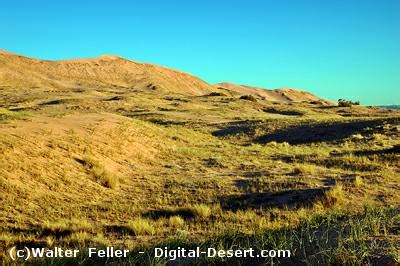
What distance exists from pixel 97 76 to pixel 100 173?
91099mm

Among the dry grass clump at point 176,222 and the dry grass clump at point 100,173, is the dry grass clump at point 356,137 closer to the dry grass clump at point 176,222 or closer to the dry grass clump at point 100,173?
the dry grass clump at point 100,173

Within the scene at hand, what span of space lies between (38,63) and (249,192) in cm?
9663

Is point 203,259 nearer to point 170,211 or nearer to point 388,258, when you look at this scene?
point 388,258

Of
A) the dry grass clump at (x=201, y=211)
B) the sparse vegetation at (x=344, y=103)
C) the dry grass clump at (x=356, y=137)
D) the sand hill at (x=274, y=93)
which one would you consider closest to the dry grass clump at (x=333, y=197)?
the dry grass clump at (x=201, y=211)

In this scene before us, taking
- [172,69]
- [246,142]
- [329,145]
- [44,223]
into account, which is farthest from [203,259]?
[172,69]

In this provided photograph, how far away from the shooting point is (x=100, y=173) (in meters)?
17.1

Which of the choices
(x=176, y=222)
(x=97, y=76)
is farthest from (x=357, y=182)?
(x=97, y=76)

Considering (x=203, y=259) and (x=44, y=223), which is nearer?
(x=203, y=259)

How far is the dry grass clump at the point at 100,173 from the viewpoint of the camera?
54.3ft

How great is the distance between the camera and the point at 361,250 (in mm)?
6266

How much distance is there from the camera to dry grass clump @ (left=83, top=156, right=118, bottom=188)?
652 inches

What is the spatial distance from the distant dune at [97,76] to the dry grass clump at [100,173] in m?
64.5

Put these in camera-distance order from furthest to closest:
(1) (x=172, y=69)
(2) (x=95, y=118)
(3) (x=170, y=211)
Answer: (1) (x=172, y=69) → (2) (x=95, y=118) → (3) (x=170, y=211)

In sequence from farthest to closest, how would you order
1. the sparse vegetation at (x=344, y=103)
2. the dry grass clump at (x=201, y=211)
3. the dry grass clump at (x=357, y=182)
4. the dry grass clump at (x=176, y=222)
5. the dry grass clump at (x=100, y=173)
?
1. the sparse vegetation at (x=344, y=103)
2. the dry grass clump at (x=100, y=173)
3. the dry grass clump at (x=357, y=182)
4. the dry grass clump at (x=201, y=211)
5. the dry grass clump at (x=176, y=222)
